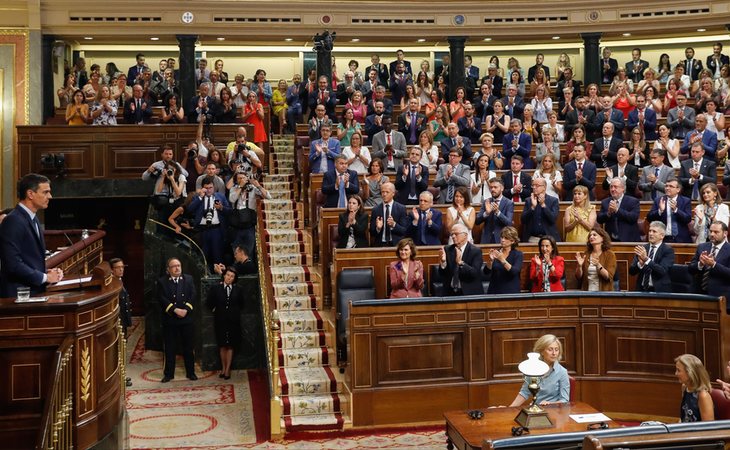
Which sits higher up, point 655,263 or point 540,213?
point 540,213

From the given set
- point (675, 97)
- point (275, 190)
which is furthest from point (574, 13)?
point (275, 190)

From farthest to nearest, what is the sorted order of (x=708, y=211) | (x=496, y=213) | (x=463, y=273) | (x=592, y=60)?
(x=592, y=60) < (x=496, y=213) < (x=708, y=211) < (x=463, y=273)

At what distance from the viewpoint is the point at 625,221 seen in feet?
27.1

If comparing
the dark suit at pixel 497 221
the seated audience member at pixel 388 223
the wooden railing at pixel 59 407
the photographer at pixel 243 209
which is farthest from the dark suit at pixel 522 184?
the wooden railing at pixel 59 407

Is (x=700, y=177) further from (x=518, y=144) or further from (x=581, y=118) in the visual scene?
(x=581, y=118)

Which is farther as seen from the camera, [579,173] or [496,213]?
[579,173]

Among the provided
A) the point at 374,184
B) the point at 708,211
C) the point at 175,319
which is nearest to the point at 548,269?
the point at 708,211

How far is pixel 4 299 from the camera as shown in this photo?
4980 mm

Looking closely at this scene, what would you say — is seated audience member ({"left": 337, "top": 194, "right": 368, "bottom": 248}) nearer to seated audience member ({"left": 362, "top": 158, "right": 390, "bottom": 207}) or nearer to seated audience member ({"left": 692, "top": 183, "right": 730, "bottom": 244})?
seated audience member ({"left": 362, "top": 158, "right": 390, "bottom": 207})

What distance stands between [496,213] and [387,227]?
994 millimetres

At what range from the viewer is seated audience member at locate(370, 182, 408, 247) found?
8062 mm

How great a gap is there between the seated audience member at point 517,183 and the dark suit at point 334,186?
1519mm

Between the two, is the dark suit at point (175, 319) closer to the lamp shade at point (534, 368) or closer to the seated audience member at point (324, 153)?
the seated audience member at point (324, 153)

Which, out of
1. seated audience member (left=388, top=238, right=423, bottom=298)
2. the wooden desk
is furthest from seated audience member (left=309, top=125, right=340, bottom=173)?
the wooden desk
